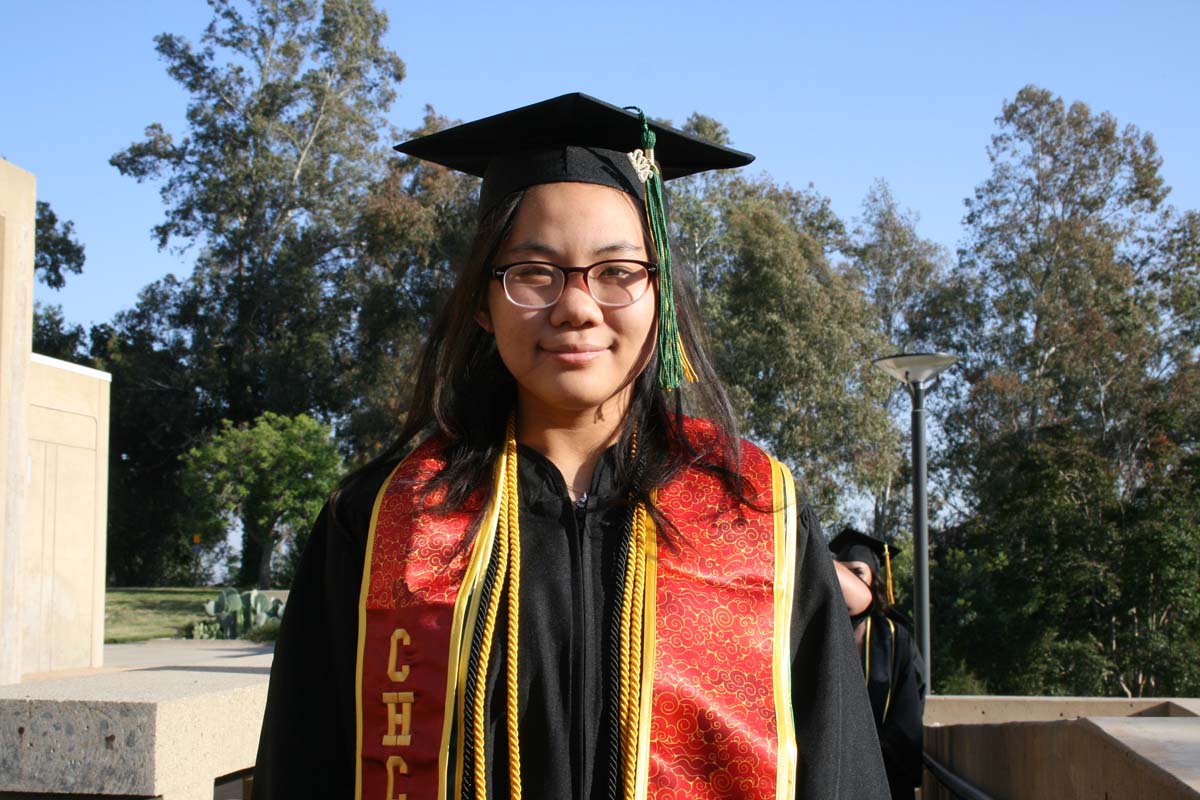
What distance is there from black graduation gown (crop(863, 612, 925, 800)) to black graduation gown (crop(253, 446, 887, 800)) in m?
2.98

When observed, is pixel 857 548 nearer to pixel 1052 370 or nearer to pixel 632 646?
pixel 632 646

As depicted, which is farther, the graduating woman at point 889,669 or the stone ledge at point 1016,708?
the stone ledge at point 1016,708

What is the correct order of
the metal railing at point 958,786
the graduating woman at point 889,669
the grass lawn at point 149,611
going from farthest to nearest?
the grass lawn at point 149,611, the graduating woman at point 889,669, the metal railing at point 958,786

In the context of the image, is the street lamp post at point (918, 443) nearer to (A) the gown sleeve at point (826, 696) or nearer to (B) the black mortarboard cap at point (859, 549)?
(B) the black mortarboard cap at point (859, 549)

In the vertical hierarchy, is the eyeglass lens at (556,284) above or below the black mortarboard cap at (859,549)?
above

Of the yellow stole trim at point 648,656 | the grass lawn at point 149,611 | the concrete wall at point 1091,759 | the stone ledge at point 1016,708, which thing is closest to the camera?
the yellow stole trim at point 648,656

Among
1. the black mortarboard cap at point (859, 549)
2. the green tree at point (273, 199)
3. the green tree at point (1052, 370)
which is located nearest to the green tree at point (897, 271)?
the green tree at point (1052, 370)

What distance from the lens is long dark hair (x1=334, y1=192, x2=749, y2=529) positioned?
201cm

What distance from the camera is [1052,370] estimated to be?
2916 cm

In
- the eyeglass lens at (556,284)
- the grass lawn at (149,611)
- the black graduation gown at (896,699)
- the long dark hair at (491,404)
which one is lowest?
the grass lawn at (149,611)

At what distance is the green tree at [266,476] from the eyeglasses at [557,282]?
27520mm

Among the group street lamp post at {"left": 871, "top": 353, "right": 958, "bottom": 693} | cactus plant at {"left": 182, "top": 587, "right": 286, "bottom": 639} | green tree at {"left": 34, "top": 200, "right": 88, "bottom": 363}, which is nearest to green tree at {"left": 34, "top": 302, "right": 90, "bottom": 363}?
green tree at {"left": 34, "top": 200, "right": 88, "bottom": 363}

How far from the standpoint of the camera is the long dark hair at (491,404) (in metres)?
2.01

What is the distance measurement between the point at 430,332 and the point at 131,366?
3572 centimetres
